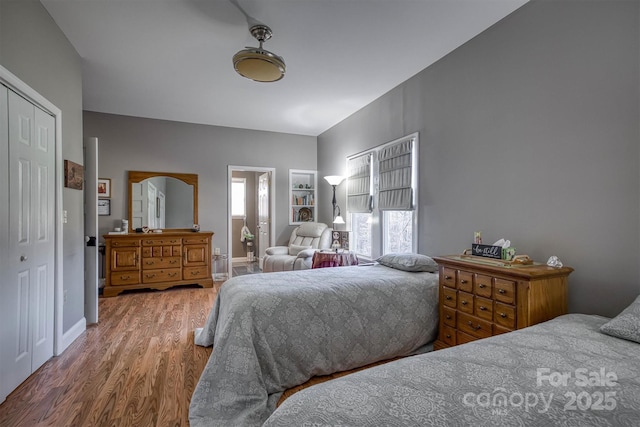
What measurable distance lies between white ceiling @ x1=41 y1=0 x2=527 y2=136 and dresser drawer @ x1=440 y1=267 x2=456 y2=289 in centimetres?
201

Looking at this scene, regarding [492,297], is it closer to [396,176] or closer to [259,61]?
[396,176]

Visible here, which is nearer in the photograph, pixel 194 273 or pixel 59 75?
pixel 59 75

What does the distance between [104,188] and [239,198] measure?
10.5 ft

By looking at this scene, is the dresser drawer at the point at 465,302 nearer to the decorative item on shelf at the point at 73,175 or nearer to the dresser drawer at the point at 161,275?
the decorative item on shelf at the point at 73,175

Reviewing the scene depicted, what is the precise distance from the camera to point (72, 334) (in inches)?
114

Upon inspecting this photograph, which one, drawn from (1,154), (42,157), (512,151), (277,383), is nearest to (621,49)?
(512,151)

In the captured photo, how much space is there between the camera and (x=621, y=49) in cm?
184

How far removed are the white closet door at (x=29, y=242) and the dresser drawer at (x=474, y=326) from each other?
303 centimetres

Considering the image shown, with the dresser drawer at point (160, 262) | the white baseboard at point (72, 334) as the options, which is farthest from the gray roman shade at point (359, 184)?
the white baseboard at point (72, 334)

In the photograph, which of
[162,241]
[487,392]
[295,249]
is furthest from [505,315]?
[162,241]

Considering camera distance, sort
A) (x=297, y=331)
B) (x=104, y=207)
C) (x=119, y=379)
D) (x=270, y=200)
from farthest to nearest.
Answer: (x=270, y=200)
(x=104, y=207)
(x=119, y=379)
(x=297, y=331)

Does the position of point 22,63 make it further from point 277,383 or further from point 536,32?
point 536,32

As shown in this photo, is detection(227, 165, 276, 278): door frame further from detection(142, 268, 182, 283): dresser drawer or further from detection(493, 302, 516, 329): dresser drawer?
detection(493, 302, 516, 329): dresser drawer

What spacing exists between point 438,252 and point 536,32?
199cm
